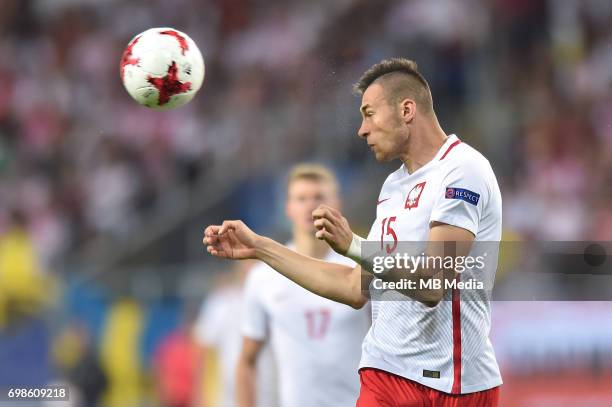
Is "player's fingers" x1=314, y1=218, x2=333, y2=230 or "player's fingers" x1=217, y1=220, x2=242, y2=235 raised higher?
"player's fingers" x1=217, y1=220, x2=242, y2=235

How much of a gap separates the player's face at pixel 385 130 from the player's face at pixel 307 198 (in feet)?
5.14

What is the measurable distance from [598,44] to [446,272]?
741 cm

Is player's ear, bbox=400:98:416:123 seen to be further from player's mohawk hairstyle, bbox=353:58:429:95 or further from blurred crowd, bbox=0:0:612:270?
blurred crowd, bbox=0:0:612:270

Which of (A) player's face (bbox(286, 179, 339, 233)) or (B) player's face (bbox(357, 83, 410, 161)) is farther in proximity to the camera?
(A) player's face (bbox(286, 179, 339, 233))

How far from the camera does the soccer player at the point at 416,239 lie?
4434mm

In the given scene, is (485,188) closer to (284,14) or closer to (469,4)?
(469,4)

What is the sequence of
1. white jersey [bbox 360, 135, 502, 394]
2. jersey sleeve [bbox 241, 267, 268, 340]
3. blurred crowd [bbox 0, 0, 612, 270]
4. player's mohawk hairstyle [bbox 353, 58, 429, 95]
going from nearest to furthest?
white jersey [bbox 360, 135, 502, 394] < player's mohawk hairstyle [bbox 353, 58, 429, 95] < jersey sleeve [bbox 241, 267, 268, 340] < blurred crowd [bbox 0, 0, 612, 270]

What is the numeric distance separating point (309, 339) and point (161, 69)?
5.30 feet

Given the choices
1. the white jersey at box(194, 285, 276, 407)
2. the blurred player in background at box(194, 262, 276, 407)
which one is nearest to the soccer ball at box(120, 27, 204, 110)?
the blurred player in background at box(194, 262, 276, 407)

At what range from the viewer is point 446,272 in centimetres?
441

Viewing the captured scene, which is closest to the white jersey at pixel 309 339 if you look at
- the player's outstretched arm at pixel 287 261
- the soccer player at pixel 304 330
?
the soccer player at pixel 304 330

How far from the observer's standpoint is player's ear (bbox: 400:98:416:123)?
4.80 metres

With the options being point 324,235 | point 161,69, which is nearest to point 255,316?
point 161,69

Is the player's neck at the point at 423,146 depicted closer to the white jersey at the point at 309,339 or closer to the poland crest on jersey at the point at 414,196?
the poland crest on jersey at the point at 414,196
